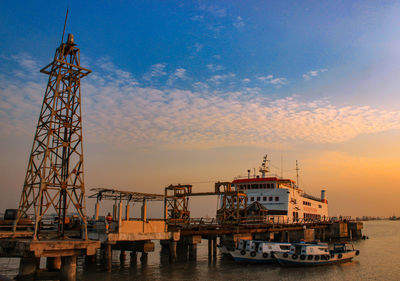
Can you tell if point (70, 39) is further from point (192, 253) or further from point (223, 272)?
point (223, 272)

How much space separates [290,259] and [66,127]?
24470mm

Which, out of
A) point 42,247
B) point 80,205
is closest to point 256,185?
point 80,205

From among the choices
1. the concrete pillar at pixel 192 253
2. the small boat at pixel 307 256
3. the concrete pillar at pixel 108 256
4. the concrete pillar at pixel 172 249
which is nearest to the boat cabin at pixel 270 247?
the small boat at pixel 307 256

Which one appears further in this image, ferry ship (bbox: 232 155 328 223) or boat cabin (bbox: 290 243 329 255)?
ferry ship (bbox: 232 155 328 223)

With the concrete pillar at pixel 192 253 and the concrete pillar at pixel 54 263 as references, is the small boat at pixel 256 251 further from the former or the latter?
the concrete pillar at pixel 54 263

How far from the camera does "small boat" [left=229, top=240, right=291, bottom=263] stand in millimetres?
34000

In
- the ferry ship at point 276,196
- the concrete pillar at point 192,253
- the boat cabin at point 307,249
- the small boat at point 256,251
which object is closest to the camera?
the boat cabin at point 307,249

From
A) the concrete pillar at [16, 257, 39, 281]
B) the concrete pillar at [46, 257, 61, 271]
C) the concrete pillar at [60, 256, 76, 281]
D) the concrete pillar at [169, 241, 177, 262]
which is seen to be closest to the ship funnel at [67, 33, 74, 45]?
the concrete pillar at [60, 256, 76, 281]

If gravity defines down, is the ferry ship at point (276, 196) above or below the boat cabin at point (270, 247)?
above

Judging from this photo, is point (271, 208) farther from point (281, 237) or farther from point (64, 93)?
point (64, 93)

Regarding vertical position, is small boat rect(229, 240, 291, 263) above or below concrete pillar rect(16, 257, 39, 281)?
below

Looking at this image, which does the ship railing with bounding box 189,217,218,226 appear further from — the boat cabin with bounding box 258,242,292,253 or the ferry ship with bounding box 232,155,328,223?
the ferry ship with bounding box 232,155,328,223

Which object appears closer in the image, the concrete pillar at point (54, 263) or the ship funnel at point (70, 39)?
the concrete pillar at point (54, 263)

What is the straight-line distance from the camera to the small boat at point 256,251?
34000 mm
